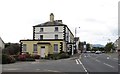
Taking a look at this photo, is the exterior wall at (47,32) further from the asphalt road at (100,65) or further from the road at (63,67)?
the road at (63,67)

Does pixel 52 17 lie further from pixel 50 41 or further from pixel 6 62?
pixel 6 62

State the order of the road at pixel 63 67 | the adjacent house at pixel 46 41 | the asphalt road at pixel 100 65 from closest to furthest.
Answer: the road at pixel 63 67 → the asphalt road at pixel 100 65 → the adjacent house at pixel 46 41

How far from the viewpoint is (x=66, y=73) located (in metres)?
21.5

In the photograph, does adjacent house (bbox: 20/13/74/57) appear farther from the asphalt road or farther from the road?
the road

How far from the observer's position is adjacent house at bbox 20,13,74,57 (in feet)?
215

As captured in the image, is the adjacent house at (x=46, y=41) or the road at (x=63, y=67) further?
the adjacent house at (x=46, y=41)

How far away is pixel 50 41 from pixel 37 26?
1015 centimetres

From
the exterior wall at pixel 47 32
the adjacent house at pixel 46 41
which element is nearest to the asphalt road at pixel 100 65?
the adjacent house at pixel 46 41

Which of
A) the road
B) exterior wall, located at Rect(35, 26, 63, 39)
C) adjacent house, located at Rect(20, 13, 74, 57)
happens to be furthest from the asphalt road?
exterior wall, located at Rect(35, 26, 63, 39)

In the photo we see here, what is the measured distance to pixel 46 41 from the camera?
67625 millimetres

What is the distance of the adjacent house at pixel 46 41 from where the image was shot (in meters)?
65.5

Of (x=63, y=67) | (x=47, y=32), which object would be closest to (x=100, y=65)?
(x=63, y=67)

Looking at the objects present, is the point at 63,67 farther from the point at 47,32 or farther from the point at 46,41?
the point at 47,32

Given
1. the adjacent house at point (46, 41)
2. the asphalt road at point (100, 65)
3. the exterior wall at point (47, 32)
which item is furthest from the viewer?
the exterior wall at point (47, 32)
